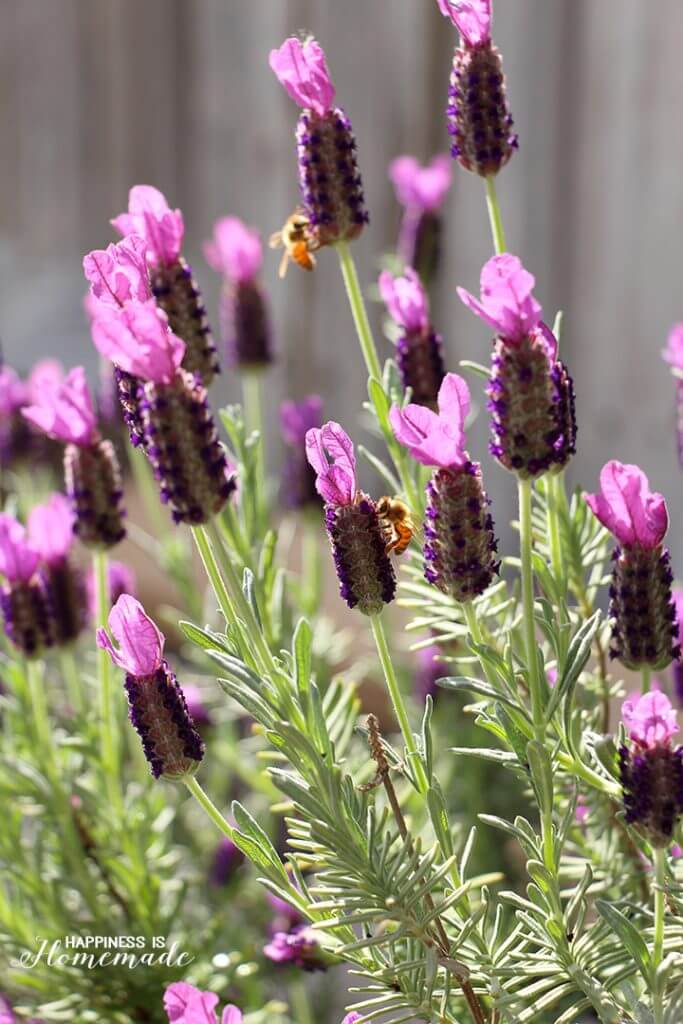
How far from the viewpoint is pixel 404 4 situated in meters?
2.07

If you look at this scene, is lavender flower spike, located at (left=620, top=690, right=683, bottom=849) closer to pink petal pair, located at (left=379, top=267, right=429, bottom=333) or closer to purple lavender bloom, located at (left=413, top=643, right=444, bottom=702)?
pink petal pair, located at (left=379, top=267, right=429, bottom=333)

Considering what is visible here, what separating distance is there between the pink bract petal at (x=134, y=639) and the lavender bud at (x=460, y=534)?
5.1 inches

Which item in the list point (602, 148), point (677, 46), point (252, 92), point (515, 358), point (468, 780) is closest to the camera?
point (515, 358)

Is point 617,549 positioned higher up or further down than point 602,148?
further down

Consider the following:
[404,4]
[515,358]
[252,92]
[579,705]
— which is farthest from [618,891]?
[252,92]

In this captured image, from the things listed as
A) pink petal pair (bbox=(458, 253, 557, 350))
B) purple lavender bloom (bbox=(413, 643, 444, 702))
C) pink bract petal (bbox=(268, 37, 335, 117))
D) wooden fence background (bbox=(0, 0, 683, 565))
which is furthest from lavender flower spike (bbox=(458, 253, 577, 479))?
wooden fence background (bbox=(0, 0, 683, 565))

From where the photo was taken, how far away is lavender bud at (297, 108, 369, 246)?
0.67m

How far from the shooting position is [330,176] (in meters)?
0.69

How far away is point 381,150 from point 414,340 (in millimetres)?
1482

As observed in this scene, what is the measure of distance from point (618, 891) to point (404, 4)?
1698 mm

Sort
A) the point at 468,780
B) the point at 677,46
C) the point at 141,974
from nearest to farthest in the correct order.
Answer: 1. the point at 141,974
2. the point at 468,780
3. the point at 677,46

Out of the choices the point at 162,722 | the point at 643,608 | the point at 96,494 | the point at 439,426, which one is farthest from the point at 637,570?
the point at 96,494

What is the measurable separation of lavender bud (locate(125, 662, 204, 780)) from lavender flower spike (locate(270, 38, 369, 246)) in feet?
0.87

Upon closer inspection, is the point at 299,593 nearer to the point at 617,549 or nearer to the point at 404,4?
A: the point at 617,549
